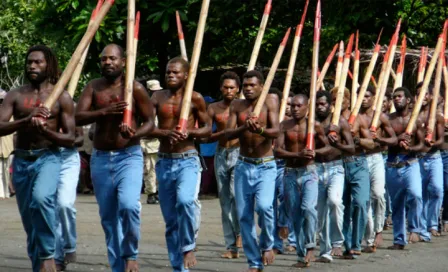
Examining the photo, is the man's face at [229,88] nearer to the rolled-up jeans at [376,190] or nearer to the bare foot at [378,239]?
the rolled-up jeans at [376,190]

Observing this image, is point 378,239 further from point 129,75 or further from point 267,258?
point 129,75

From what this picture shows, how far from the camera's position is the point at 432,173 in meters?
16.0

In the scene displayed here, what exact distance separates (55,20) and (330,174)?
11.2m

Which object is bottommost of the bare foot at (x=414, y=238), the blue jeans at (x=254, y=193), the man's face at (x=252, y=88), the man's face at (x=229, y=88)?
the bare foot at (x=414, y=238)

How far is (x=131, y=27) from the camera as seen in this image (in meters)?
10.2

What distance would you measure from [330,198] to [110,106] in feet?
12.4

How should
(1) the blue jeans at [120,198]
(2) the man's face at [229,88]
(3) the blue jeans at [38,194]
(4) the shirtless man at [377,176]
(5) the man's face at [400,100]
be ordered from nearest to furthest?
(3) the blue jeans at [38,194] → (1) the blue jeans at [120,198] → (2) the man's face at [229,88] → (4) the shirtless man at [377,176] → (5) the man's face at [400,100]

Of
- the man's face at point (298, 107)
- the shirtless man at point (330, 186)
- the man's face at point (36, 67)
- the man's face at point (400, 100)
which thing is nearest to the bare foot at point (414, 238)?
the man's face at point (400, 100)

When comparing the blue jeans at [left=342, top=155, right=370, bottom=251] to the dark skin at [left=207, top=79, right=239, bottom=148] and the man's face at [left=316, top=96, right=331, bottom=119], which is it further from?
the dark skin at [left=207, top=79, right=239, bottom=148]

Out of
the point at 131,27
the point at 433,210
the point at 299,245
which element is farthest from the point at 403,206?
the point at 131,27

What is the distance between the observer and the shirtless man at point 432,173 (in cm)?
1583

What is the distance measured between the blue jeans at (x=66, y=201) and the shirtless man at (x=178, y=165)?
87 cm

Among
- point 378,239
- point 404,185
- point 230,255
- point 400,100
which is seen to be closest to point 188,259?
point 230,255

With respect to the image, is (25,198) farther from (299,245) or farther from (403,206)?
(403,206)
